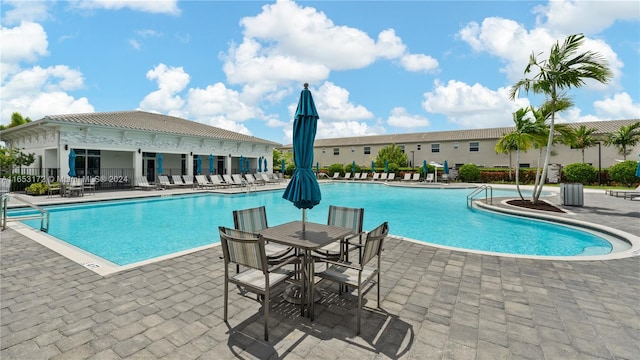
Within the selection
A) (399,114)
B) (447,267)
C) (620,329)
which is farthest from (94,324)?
(399,114)

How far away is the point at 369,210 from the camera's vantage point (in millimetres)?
12648

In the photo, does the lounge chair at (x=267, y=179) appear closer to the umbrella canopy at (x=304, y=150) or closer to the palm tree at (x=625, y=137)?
the umbrella canopy at (x=304, y=150)

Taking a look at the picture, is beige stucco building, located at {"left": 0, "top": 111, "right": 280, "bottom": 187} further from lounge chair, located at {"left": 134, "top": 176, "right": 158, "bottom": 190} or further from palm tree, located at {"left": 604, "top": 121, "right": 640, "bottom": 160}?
palm tree, located at {"left": 604, "top": 121, "right": 640, "bottom": 160}

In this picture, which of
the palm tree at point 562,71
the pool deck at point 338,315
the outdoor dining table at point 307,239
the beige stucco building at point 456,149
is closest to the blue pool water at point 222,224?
the pool deck at point 338,315

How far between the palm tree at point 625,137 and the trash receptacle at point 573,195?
19475mm

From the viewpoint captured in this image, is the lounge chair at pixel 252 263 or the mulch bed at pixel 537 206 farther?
the mulch bed at pixel 537 206

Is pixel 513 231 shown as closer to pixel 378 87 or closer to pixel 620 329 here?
pixel 620 329

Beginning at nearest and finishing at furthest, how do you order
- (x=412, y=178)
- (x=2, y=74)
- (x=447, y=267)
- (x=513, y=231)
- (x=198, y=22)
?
(x=447, y=267) < (x=513, y=231) < (x=198, y=22) < (x=2, y=74) < (x=412, y=178)

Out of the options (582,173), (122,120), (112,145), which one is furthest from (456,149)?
(112,145)

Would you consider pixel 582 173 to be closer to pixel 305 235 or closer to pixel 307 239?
pixel 305 235

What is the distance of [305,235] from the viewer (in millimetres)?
3572

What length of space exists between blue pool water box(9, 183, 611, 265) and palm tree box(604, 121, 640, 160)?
21.6 metres

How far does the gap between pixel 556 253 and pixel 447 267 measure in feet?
13.6

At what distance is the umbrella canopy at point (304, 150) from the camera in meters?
3.81
